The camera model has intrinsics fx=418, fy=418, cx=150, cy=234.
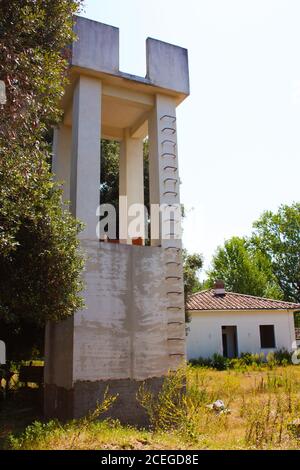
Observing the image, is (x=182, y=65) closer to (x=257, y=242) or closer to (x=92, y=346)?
(x=92, y=346)

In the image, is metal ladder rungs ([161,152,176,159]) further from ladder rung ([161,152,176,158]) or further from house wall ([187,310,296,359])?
house wall ([187,310,296,359])

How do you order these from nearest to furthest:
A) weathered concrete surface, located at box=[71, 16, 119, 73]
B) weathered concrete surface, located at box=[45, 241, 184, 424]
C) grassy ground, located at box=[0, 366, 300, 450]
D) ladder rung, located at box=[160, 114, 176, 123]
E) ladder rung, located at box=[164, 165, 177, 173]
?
grassy ground, located at box=[0, 366, 300, 450], weathered concrete surface, located at box=[45, 241, 184, 424], weathered concrete surface, located at box=[71, 16, 119, 73], ladder rung, located at box=[164, 165, 177, 173], ladder rung, located at box=[160, 114, 176, 123]

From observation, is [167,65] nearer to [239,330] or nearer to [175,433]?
[175,433]

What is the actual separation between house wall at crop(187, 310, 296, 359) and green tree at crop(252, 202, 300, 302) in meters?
18.0

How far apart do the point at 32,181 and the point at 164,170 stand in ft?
16.4

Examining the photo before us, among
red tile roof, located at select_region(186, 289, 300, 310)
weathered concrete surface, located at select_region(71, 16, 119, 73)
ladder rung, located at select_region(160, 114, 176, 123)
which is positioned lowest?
red tile roof, located at select_region(186, 289, 300, 310)

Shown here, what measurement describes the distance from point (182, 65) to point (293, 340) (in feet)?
60.5

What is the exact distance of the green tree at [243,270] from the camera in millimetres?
40656

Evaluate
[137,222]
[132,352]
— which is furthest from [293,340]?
[132,352]

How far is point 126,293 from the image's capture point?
9867 millimetres

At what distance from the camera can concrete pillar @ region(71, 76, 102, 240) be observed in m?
9.99

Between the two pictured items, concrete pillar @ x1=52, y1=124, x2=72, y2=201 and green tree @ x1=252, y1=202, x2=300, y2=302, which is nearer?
concrete pillar @ x1=52, y1=124, x2=72, y2=201

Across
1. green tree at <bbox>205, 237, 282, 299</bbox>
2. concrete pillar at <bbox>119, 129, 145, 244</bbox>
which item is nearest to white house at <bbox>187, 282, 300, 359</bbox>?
concrete pillar at <bbox>119, 129, 145, 244</bbox>
